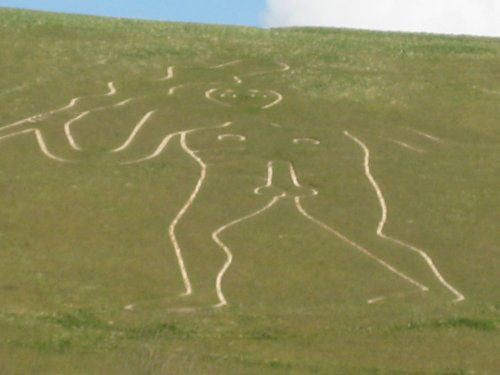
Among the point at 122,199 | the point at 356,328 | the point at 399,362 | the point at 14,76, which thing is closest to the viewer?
the point at 399,362

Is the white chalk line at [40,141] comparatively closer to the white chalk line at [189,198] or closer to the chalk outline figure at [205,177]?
the chalk outline figure at [205,177]

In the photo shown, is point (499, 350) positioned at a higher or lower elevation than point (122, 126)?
lower

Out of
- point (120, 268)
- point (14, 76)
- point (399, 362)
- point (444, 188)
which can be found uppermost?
point (14, 76)

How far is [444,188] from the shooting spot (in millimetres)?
34625

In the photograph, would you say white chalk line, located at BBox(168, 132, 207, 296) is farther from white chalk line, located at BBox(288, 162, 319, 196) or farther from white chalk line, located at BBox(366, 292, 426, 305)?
white chalk line, located at BBox(366, 292, 426, 305)

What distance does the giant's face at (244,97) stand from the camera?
41125mm

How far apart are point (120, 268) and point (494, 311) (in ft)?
22.6

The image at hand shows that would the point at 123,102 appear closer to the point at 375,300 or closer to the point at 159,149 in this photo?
the point at 159,149

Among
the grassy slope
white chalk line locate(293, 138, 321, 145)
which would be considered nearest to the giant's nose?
the grassy slope

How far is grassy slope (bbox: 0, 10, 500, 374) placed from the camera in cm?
2403

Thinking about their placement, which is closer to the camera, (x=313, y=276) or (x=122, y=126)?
(x=313, y=276)

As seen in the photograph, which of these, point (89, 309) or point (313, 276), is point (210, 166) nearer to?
point (313, 276)

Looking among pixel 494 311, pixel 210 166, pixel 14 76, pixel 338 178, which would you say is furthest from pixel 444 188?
pixel 14 76

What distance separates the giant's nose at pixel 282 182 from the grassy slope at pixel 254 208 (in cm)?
30
